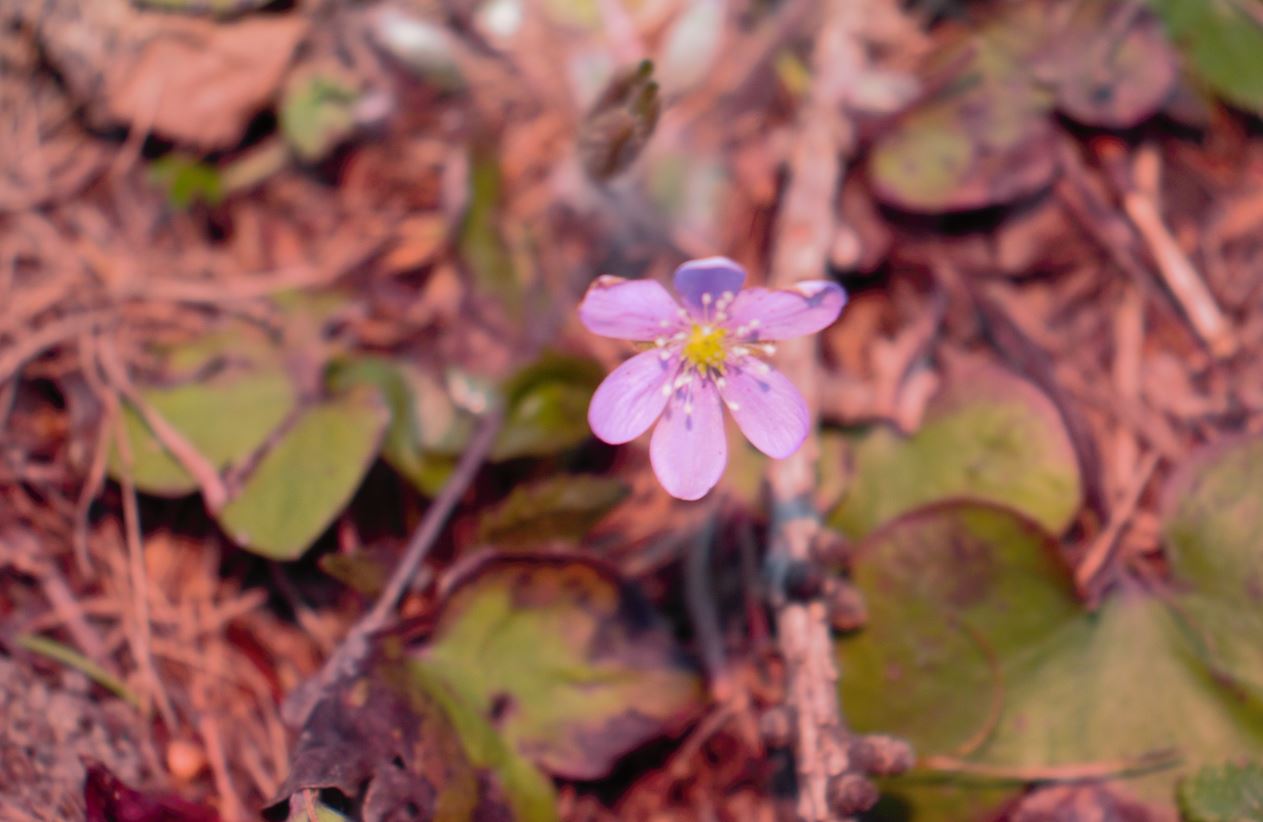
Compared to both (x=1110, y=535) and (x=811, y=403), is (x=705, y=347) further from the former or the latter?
(x=1110, y=535)

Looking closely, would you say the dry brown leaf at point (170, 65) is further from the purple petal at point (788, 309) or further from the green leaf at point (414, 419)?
the purple petal at point (788, 309)

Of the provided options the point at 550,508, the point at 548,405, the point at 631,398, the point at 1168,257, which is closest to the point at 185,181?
the point at 548,405

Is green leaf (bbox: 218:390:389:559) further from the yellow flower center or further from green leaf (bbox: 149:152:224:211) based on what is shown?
green leaf (bbox: 149:152:224:211)

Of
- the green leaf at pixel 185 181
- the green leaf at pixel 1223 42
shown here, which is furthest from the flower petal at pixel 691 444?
the green leaf at pixel 1223 42

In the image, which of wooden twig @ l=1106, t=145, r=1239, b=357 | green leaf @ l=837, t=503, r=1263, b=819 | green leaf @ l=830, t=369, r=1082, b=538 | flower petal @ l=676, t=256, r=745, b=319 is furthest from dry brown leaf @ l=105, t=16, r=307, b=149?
wooden twig @ l=1106, t=145, r=1239, b=357

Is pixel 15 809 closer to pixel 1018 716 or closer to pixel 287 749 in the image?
pixel 287 749
